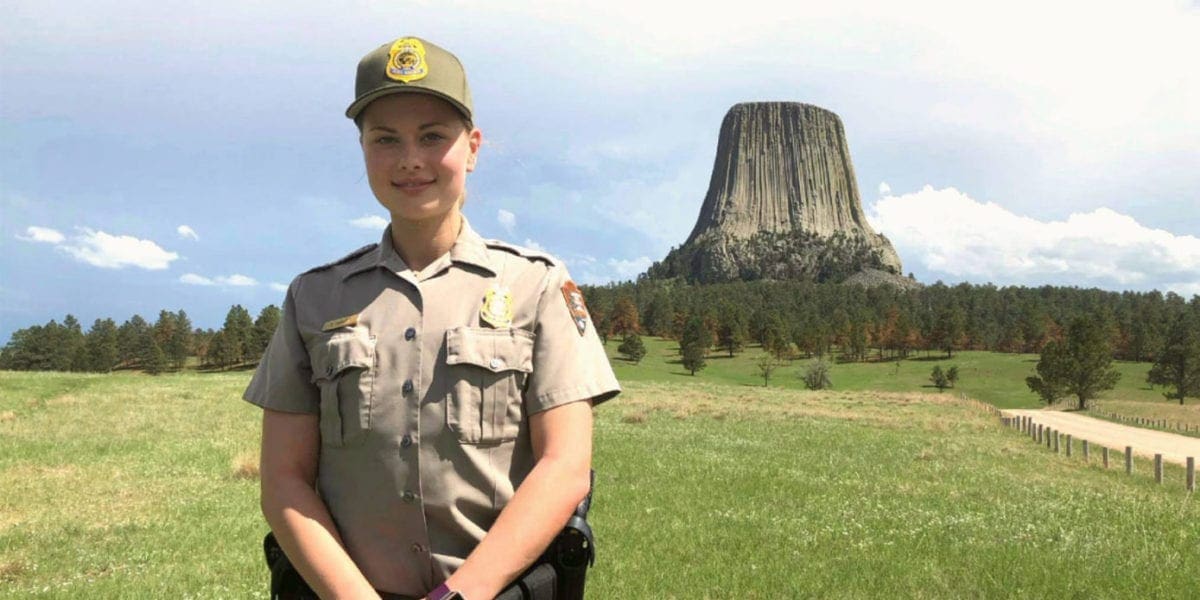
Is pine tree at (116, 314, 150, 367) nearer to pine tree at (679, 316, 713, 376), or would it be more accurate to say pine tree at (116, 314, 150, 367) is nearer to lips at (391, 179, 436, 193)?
pine tree at (679, 316, 713, 376)

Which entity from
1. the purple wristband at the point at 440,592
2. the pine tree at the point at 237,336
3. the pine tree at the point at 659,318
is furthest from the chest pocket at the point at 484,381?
the pine tree at the point at 659,318

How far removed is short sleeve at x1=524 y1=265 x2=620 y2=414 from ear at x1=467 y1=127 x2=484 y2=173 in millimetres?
503

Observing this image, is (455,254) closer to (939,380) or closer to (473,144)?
(473,144)

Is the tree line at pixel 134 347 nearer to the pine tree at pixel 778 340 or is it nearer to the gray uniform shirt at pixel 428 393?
the pine tree at pixel 778 340

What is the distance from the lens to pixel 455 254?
268cm

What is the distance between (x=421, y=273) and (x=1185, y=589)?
35.1ft

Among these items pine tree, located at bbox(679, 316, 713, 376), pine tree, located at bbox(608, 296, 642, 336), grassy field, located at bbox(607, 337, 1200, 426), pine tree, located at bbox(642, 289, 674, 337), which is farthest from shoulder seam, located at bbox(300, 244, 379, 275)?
pine tree, located at bbox(642, 289, 674, 337)

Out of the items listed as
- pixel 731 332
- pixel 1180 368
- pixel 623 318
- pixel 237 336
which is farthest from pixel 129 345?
pixel 1180 368

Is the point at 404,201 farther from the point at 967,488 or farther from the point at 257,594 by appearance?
the point at 967,488

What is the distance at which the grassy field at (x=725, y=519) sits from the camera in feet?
30.2

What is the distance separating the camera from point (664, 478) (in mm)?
16844

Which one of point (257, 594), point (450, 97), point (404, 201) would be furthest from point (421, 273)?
point (257, 594)

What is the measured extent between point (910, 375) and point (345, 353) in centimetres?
11538

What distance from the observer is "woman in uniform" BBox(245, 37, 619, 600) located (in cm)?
251
